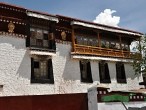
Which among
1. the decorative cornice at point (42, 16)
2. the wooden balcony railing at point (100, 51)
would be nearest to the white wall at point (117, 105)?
the wooden balcony railing at point (100, 51)

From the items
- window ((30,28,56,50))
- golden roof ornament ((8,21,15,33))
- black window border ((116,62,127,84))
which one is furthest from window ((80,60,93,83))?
golden roof ornament ((8,21,15,33))

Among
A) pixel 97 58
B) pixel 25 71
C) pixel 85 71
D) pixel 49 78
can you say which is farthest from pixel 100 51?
pixel 25 71

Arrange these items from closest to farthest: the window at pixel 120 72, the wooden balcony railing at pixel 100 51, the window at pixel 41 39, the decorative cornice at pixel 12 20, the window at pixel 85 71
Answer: the decorative cornice at pixel 12 20 < the window at pixel 41 39 < the wooden balcony railing at pixel 100 51 < the window at pixel 85 71 < the window at pixel 120 72

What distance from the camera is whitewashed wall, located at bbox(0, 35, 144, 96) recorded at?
20672mm

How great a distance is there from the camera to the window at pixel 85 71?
83.5ft

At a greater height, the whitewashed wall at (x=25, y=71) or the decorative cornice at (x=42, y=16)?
the decorative cornice at (x=42, y=16)

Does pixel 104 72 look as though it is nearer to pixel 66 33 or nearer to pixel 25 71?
pixel 66 33

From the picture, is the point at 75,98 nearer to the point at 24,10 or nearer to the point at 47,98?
the point at 47,98

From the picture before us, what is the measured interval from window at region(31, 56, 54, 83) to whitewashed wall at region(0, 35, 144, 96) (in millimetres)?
356

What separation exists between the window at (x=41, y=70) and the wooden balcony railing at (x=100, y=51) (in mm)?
3066

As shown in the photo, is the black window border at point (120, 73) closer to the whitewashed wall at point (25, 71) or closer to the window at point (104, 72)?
the window at point (104, 72)

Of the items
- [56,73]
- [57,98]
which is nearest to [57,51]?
[56,73]

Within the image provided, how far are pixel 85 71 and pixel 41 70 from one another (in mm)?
4824

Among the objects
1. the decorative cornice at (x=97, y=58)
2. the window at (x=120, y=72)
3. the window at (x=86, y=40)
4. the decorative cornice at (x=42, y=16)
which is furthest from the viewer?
the window at (x=120, y=72)
